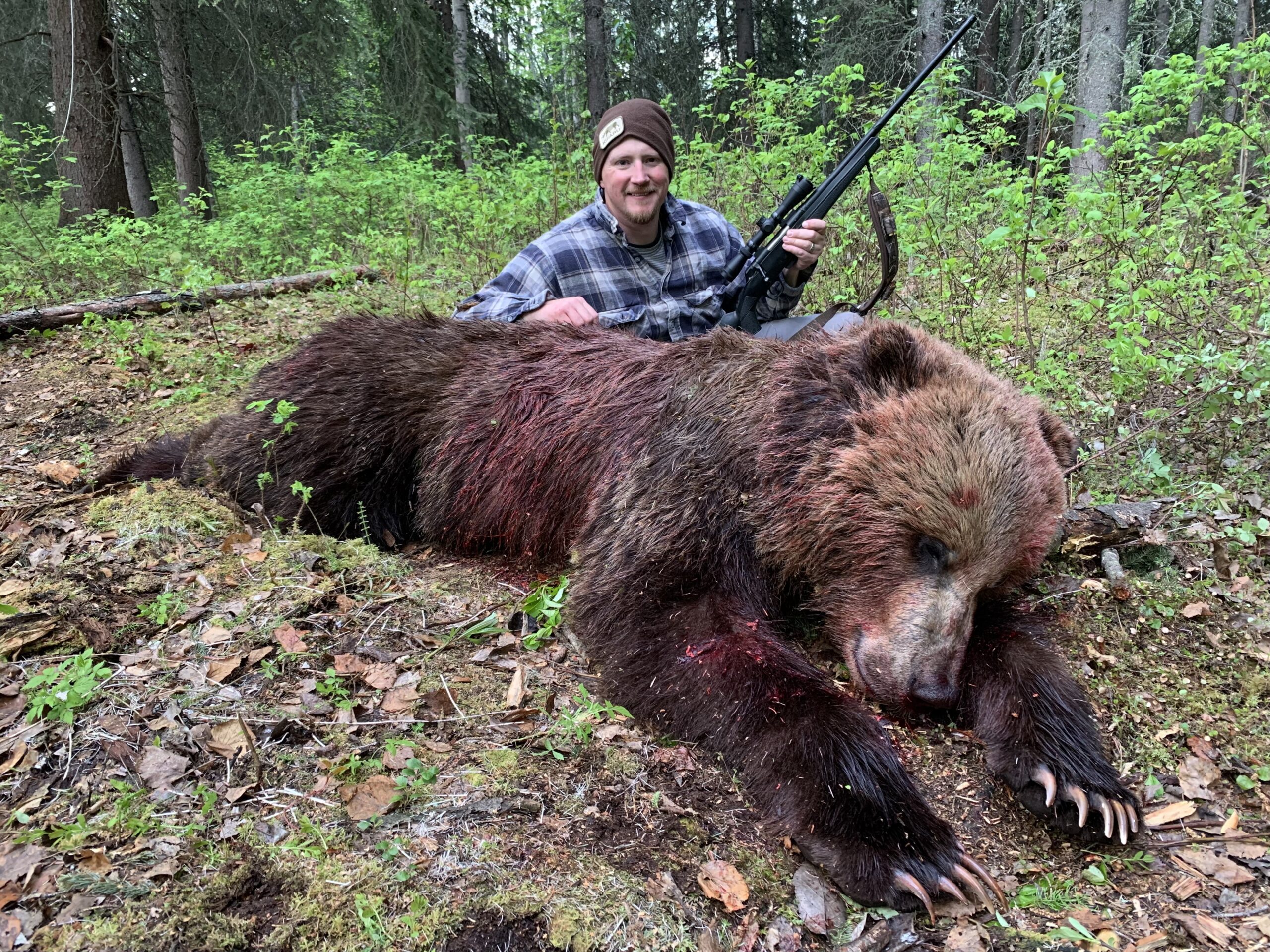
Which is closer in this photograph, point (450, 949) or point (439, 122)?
point (450, 949)

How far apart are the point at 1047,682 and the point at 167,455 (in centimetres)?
496

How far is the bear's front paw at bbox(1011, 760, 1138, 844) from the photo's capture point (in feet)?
7.89

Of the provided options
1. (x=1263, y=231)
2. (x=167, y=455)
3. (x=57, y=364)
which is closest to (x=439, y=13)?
(x=57, y=364)

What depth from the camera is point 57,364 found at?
6.48 metres

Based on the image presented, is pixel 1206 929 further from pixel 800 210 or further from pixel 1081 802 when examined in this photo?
pixel 800 210

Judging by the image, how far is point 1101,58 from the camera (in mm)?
10648

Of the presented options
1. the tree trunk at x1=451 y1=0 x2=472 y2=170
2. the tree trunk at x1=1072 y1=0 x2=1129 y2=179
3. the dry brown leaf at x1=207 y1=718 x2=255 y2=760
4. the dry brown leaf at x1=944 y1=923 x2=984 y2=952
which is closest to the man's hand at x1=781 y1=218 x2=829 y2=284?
the dry brown leaf at x1=944 y1=923 x2=984 y2=952

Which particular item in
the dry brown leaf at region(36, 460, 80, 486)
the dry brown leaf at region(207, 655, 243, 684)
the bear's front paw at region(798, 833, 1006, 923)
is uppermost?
the dry brown leaf at region(36, 460, 80, 486)

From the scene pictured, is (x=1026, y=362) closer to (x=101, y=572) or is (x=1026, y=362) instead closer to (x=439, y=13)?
(x=101, y=572)

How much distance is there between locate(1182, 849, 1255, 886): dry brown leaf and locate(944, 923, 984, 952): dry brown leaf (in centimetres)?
80

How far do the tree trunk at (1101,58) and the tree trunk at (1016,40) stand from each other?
19.8 feet

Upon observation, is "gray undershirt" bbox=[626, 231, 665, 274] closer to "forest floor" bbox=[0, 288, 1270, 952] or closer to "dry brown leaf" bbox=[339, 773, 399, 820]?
"forest floor" bbox=[0, 288, 1270, 952]

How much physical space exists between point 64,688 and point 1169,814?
11.5ft

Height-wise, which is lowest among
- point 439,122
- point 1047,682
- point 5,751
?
point 1047,682
